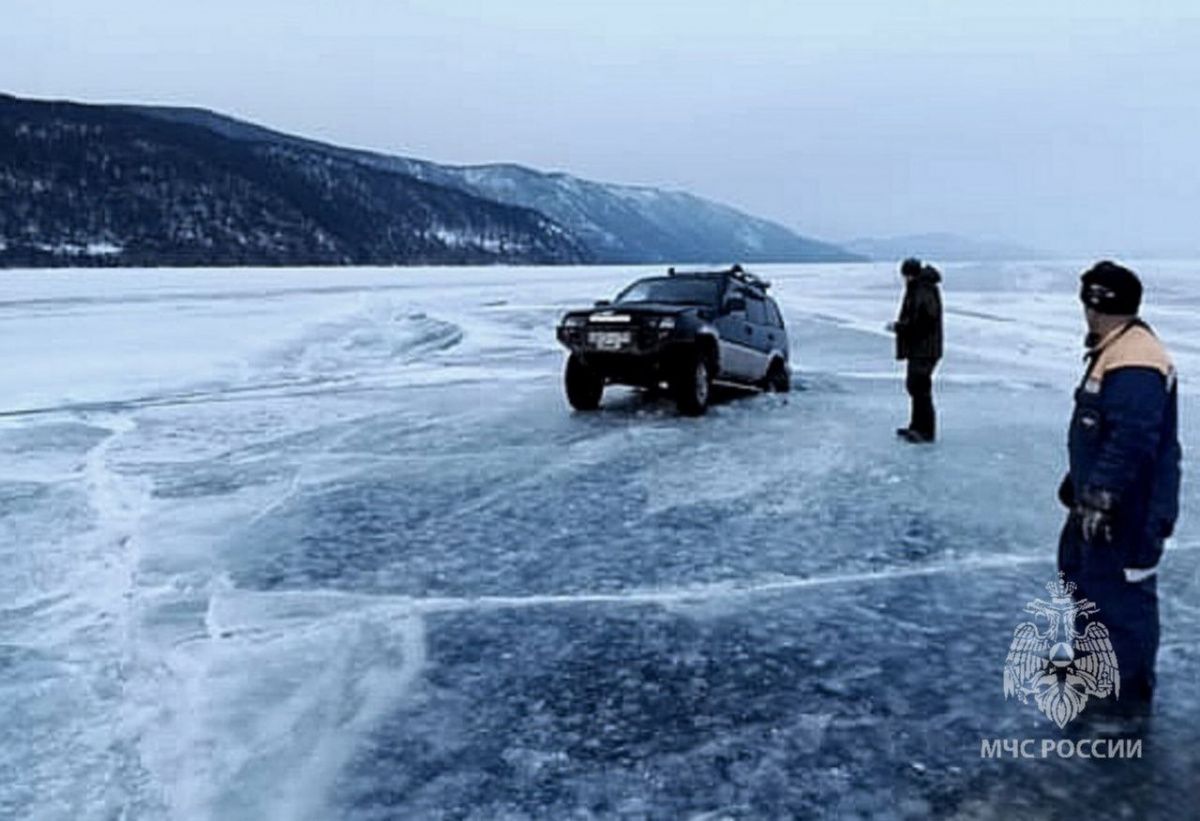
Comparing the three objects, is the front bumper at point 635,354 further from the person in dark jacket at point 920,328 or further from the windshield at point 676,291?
the person in dark jacket at point 920,328

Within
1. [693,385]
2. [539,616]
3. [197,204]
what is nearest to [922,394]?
[693,385]

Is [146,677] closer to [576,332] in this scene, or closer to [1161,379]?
[1161,379]

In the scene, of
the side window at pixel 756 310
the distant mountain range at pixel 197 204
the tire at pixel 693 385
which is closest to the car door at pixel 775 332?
the side window at pixel 756 310

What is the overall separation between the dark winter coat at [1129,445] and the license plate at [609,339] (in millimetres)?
7694

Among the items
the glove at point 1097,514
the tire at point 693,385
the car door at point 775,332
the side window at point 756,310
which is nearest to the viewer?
the glove at point 1097,514

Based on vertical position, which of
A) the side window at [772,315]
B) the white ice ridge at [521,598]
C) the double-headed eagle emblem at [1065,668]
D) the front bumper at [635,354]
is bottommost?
the white ice ridge at [521,598]

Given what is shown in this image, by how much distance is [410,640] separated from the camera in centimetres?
494

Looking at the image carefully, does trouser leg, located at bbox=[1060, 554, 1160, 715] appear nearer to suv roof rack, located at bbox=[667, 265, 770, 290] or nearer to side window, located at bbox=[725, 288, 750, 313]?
side window, located at bbox=[725, 288, 750, 313]

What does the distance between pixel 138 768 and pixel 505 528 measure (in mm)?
3593

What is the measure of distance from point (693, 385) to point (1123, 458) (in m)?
8.07

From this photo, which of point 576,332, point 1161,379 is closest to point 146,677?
point 1161,379

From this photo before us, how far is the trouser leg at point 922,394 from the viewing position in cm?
990

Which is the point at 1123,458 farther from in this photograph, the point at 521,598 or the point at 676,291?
the point at 676,291

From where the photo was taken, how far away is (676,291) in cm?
1275
